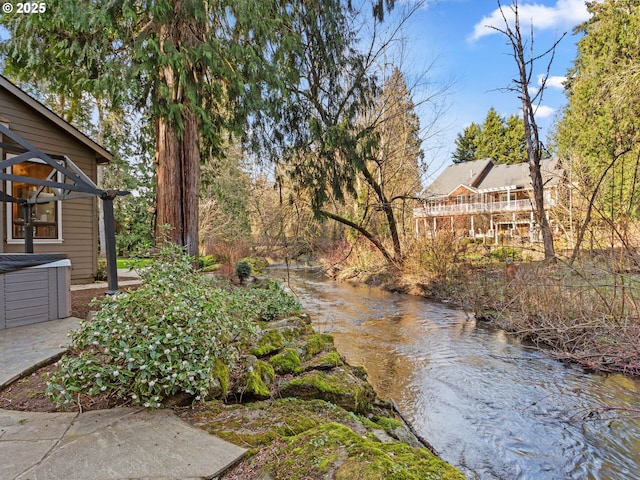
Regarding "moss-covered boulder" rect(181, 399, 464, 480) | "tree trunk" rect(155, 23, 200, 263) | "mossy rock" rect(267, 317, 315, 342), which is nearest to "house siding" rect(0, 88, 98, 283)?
"tree trunk" rect(155, 23, 200, 263)

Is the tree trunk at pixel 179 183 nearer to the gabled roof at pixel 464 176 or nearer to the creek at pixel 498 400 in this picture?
the creek at pixel 498 400

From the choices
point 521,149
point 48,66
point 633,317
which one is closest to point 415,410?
point 633,317

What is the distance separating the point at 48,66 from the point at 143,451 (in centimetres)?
778

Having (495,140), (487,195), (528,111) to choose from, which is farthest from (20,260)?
(495,140)

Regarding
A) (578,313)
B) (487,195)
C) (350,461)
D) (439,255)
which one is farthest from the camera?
(487,195)

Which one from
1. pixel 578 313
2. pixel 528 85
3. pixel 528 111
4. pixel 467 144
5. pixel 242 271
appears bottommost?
pixel 578 313

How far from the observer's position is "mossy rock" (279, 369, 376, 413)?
10.0 ft

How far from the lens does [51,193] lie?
8047 mm

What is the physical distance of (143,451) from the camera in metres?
1.83

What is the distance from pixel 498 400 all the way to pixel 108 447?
168 inches

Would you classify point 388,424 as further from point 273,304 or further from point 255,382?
point 273,304

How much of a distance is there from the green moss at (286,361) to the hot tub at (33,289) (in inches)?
135

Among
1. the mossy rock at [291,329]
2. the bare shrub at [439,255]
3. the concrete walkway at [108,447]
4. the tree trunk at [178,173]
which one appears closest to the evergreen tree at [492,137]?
the bare shrub at [439,255]

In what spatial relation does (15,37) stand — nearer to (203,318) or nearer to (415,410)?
(203,318)
